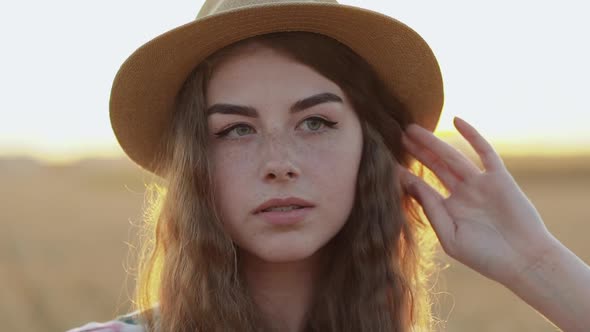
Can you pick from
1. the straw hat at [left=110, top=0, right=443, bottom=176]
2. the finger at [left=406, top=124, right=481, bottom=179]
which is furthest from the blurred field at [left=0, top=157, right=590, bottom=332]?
the finger at [left=406, top=124, right=481, bottom=179]

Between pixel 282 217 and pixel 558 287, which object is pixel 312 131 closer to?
pixel 282 217

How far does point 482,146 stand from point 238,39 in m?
1.01

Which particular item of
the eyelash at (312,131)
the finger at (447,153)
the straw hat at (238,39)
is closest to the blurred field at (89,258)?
the straw hat at (238,39)

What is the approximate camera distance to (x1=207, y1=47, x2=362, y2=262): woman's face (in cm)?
305

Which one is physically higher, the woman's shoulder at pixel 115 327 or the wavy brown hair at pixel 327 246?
the wavy brown hair at pixel 327 246

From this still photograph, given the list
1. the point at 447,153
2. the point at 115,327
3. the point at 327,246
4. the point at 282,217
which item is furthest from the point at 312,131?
the point at 115,327

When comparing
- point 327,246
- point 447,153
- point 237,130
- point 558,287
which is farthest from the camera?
point 447,153

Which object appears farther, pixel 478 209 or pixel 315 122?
pixel 478 209

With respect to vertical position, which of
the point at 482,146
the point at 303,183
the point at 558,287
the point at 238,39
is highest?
the point at 238,39

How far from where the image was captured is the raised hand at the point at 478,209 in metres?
3.36

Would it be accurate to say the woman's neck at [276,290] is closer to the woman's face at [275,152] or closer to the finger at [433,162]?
the woman's face at [275,152]

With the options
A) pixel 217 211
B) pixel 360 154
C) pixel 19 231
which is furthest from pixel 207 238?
pixel 19 231

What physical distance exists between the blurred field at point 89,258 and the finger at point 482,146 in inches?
26.8

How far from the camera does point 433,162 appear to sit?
3650mm
